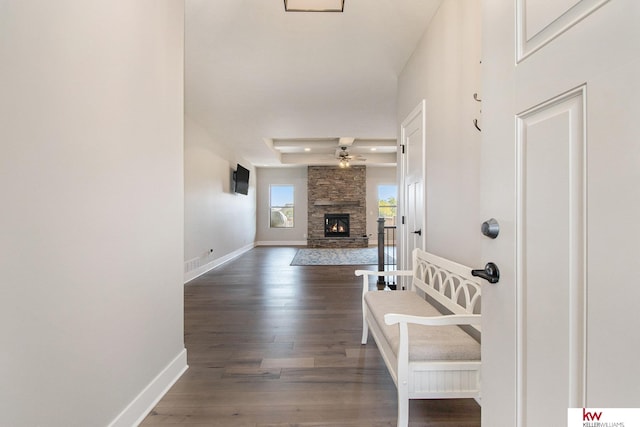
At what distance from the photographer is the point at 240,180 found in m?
7.39

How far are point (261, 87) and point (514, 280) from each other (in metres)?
3.62

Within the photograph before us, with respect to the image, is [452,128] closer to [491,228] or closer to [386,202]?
[491,228]

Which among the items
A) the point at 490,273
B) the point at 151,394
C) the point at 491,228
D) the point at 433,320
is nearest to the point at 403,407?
the point at 433,320

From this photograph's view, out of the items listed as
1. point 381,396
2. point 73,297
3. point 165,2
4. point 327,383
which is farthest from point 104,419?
point 165,2

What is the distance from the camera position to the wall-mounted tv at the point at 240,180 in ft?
23.6

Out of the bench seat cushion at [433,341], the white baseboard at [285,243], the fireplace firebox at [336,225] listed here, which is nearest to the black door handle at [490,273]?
the bench seat cushion at [433,341]

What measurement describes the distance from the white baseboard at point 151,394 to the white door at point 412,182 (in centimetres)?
203

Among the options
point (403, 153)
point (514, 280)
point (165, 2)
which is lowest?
point (514, 280)

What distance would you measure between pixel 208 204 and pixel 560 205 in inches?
222

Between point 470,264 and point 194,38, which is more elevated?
point 194,38

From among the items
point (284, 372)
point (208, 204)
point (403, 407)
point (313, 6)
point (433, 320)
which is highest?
point (313, 6)

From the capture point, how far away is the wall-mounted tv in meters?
7.20

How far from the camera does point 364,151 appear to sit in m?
8.21

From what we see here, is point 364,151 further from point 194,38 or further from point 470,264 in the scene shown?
point 470,264
